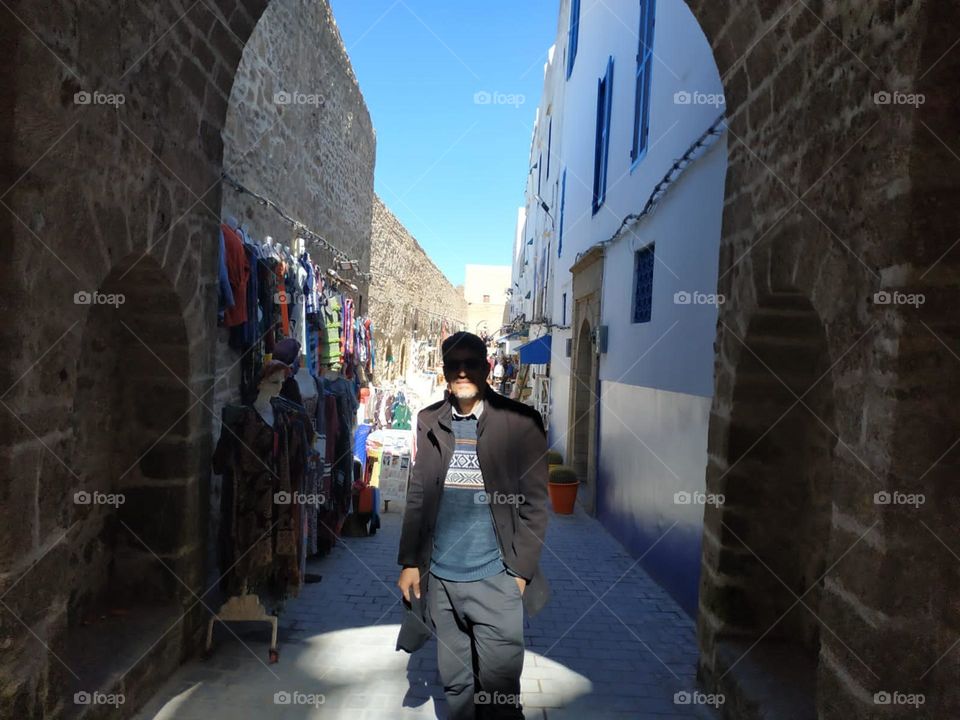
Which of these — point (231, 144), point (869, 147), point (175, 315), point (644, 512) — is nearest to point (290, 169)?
point (231, 144)

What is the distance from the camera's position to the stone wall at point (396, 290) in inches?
647

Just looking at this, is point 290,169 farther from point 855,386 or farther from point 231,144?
point 855,386

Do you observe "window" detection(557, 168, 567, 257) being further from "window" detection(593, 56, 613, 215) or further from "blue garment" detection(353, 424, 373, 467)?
"blue garment" detection(353, 424, 373, 467)

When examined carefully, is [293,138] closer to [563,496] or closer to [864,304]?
[563,496]

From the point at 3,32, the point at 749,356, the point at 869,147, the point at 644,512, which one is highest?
the point at 3,32

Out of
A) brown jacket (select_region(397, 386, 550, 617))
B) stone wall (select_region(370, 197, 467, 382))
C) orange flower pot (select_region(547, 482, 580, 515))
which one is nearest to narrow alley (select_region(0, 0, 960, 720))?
brown jacket (select_region(397, 386, 550, 617))

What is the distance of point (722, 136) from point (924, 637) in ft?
11.3

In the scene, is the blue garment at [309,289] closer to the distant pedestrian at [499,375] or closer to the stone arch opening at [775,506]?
the stone arch opening at [775,506]

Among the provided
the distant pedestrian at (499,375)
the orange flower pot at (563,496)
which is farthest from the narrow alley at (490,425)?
the distant pedestrian at (499,375)

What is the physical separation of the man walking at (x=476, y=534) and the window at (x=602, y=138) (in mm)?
6681

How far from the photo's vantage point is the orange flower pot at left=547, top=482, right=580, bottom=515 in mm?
8125

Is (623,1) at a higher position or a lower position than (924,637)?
higher

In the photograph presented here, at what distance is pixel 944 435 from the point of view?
79.4 inches

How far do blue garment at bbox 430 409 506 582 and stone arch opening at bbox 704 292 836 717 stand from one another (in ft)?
4.74
